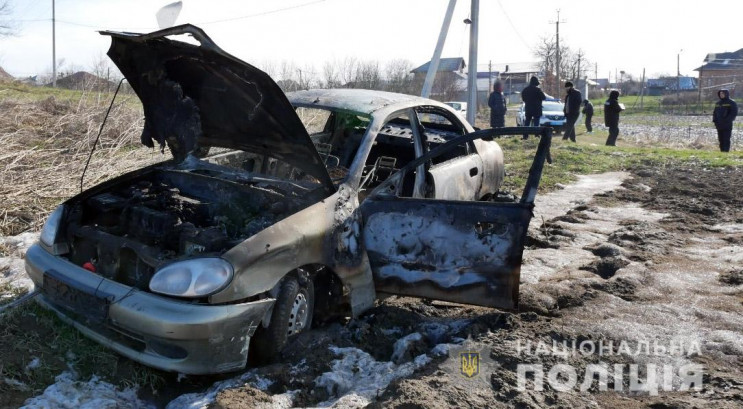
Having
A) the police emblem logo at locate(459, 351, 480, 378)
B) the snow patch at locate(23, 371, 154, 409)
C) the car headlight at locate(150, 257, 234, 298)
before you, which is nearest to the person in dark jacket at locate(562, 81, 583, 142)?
the police emblem logo at locate(459, 351, 480, 378)

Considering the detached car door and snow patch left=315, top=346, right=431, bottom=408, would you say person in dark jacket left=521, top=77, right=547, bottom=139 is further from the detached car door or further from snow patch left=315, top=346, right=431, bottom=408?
snow patch left=315, top=346, right=431, bottom=408

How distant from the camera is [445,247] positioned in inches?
148

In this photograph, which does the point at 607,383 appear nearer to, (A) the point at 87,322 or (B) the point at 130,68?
(A) the point at 87,322

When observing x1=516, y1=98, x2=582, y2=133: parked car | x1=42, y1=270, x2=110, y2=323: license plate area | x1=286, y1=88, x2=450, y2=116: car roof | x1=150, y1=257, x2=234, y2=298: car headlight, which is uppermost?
x1=286, y1=88, x2=450, y2=116: car roof

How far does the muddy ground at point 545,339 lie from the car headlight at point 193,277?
0.52 metres

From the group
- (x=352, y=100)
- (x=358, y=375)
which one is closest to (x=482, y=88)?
(x=352, y=100)

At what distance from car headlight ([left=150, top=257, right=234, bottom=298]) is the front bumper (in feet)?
0.19

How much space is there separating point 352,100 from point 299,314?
1.90 m

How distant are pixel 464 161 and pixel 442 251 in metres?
1.64

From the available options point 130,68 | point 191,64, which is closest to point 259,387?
point 191,64

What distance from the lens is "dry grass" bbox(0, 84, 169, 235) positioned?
19.7ft

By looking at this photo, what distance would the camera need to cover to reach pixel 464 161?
5.21 meters

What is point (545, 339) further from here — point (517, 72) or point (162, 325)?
point (517, 72)

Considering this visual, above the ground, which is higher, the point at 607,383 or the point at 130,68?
the point at 130,68
